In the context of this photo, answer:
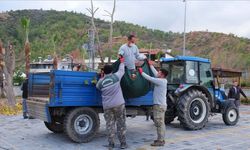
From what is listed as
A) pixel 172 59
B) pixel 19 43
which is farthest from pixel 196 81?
pixel 19 43

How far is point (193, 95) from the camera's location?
12219 mm

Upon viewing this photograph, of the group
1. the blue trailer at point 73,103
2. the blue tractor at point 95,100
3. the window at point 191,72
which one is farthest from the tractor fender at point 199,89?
the blue trailer at point 73,103

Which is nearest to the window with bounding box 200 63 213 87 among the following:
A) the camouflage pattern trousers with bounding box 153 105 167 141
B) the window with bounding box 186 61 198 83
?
the window with bounding box 186 61 198 83

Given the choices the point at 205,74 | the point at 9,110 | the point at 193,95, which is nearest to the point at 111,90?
the point at 193,95

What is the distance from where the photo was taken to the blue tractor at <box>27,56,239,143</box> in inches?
383

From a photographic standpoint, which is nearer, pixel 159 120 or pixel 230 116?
A: pixel 159 120

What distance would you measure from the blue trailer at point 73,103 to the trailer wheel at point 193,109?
5.61 feet

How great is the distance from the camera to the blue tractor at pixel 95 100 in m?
9.73

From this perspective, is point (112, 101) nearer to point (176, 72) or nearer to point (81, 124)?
point (81, 124)

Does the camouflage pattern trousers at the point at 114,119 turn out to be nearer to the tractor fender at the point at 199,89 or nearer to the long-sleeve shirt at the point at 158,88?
the long-sleeve shirt at the point at 158,88

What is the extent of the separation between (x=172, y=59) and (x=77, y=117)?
4.30 metres

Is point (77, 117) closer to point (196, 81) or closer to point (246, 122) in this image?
point (196, 81)

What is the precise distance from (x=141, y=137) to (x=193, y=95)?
89.4 inches

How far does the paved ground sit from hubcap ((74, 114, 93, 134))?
0.34 m
